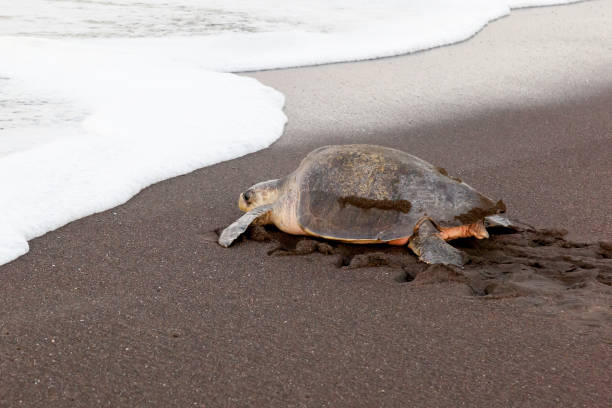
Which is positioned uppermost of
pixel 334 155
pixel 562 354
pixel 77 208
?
pixel 334 155

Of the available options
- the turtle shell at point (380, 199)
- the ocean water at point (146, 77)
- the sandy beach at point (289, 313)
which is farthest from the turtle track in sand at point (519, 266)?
the ocean water at point (146, 77)

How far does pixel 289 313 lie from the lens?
289cm

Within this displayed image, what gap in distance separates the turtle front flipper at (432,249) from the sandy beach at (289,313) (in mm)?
130

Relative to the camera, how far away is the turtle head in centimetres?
393

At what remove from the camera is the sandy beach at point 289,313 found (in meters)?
2.34

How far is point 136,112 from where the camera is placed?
5934 millimetres

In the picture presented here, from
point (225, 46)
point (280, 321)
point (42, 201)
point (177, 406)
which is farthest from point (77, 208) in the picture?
point (225, 46)

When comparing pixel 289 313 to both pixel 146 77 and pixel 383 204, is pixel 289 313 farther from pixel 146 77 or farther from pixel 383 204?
pixel 146 77

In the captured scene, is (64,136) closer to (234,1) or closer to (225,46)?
(225,46)

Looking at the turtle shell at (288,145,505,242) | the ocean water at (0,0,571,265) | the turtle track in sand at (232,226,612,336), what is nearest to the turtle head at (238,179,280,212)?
the turtle track in sand at (232,226,612,336)

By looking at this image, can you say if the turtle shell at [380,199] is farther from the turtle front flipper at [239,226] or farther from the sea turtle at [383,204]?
the turtle front flipper at [239,226]

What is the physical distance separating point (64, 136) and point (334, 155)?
8.76ft

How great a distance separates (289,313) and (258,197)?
1.21 meters

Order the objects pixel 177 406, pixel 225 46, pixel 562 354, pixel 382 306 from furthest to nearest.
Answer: pixel 225 46 < pixel 382 306 < pixel 562 354 < pixel 177 406
